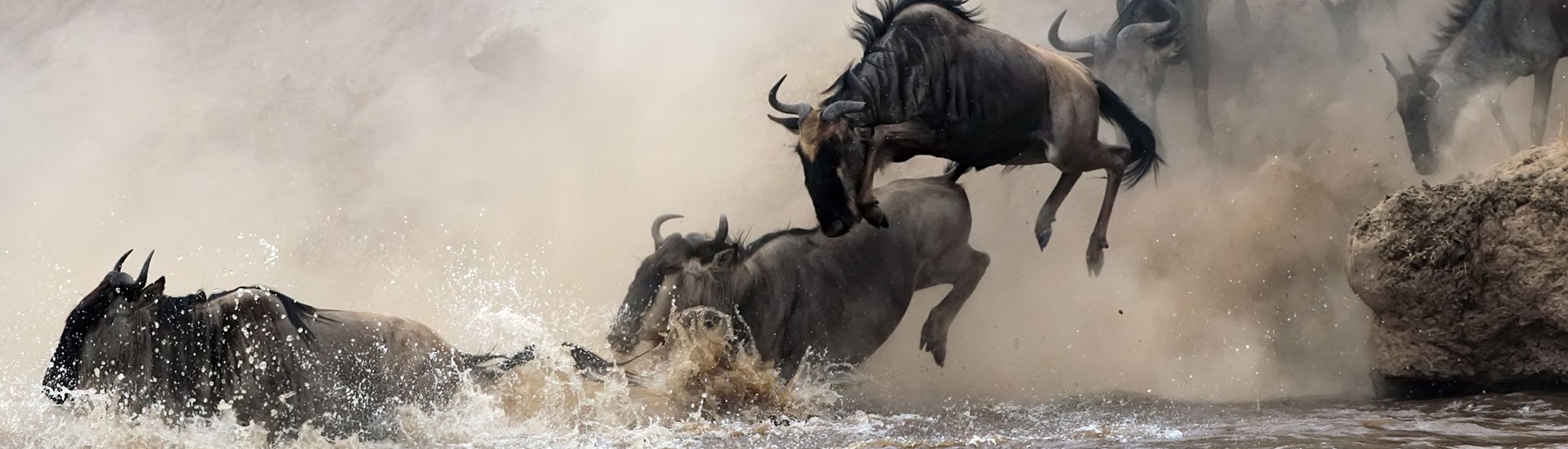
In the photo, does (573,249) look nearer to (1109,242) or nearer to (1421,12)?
(1109,242)

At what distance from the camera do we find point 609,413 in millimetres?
5090

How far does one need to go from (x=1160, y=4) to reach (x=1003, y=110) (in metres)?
1.82

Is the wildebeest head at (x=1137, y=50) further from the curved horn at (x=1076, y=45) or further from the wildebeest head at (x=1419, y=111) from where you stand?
the wildebeest head at (x=1419, y=111)

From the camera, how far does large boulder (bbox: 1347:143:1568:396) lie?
4.77 m

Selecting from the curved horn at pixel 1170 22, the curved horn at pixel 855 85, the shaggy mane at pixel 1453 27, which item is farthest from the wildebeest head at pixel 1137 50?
the curved horn at pixel 855 85

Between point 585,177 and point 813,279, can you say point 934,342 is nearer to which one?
point 813,279

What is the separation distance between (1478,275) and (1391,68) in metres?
2.06

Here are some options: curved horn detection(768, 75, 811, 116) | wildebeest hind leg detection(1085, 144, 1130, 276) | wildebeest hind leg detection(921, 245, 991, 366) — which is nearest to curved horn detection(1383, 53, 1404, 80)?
wildebeest hind leg detection(1085, 144, 1130, 276)

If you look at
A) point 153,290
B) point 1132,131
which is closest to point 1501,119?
point 1132,131

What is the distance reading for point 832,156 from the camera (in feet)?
16.8

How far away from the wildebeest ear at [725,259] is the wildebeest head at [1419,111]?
3.27 m

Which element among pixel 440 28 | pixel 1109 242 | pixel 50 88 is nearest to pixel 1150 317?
Answer: pixel 1109 242

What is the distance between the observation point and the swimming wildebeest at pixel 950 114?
5188 millimetres

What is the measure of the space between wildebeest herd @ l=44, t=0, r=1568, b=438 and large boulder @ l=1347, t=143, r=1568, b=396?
1249 millimetres
